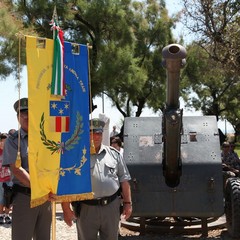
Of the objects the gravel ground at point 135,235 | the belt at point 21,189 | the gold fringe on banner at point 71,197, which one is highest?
the belt at point 21,189

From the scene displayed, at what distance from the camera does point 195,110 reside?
41.0 meters

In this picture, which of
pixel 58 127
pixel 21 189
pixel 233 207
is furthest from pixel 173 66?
pixel 21 189

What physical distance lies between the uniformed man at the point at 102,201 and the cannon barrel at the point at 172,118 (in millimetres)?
1479

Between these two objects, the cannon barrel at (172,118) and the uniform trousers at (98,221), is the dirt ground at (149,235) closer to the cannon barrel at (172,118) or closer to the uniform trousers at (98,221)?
the cannon barrel at (172,118)

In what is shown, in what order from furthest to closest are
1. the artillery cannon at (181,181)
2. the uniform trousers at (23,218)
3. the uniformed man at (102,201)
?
the artillery cannon at (181,181), the uniformed man at (102,201), the uniform trousers at (23,218)

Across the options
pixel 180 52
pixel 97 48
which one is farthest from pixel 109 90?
pixel 180 52

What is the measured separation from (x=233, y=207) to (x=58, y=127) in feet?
10.9

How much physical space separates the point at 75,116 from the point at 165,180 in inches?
109

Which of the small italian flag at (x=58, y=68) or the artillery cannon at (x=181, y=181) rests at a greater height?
the small italian flag at (x=58, y=68)

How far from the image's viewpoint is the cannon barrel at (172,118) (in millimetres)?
5824

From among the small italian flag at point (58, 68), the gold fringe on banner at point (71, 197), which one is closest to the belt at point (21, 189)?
A: the gold fringe on banner at point (71, 197)

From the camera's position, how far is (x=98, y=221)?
15.3 ft

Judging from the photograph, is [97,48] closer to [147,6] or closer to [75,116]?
[147,6]

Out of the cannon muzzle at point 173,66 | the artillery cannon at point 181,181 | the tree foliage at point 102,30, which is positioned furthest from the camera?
the tree foliage at point 102,30
